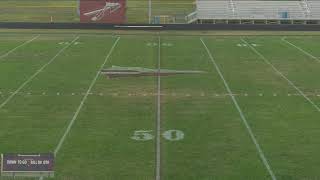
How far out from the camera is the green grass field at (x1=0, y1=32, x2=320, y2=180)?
13273mm

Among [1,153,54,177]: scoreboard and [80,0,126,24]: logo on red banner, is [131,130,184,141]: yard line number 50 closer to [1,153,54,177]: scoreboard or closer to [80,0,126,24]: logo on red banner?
[1,153,54,177]: scoreboard

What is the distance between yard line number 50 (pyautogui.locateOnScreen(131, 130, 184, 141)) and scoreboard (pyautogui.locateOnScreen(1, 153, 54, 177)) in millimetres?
4693

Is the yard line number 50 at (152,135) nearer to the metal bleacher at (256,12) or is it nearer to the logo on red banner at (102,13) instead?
the logo on red banner at (102,13)

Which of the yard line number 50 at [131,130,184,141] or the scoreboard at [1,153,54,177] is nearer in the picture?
the scoreboard at [1,153,54,177]

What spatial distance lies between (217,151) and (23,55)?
53.4ft

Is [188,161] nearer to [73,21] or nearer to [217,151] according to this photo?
[217,151]

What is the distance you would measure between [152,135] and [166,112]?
2515 mm

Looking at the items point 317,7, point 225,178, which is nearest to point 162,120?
point 225,178

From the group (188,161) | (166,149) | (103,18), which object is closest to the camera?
(188,161)

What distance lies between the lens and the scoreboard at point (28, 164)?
10609mm

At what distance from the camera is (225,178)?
40.2ft

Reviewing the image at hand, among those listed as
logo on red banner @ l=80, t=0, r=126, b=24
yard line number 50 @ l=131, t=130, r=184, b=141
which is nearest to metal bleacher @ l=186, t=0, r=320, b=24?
logo on red banner @ l=80, t=0, r=126, b=24

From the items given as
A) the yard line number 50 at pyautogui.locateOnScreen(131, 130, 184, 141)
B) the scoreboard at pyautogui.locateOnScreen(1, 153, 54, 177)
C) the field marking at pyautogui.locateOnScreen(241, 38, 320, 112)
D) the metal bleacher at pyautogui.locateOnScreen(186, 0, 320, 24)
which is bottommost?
the metal bleacher at pyautogui.locateOnScreen(186, 0, 320, 24)

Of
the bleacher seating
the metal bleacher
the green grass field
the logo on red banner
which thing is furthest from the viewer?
the bleacher seating
